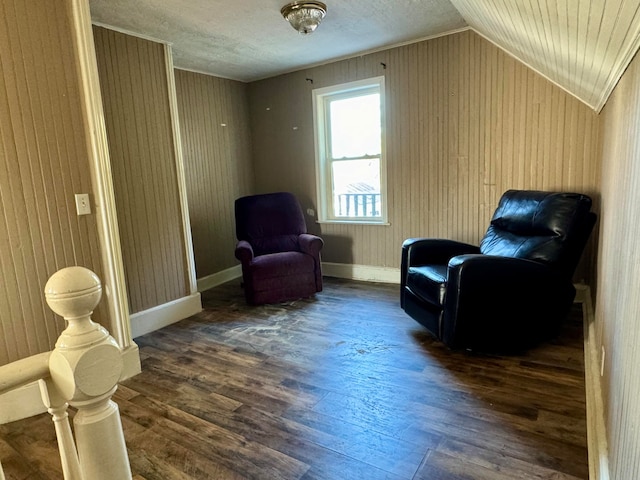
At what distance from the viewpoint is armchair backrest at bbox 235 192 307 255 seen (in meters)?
4.14

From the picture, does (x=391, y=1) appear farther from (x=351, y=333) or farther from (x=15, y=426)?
(x=15, y=426)

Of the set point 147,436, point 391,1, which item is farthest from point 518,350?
point 391,1

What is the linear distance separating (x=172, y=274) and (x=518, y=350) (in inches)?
110

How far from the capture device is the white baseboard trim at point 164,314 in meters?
3.15

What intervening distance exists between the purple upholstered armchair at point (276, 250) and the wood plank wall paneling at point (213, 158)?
1.68 feet

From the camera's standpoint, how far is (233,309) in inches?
144

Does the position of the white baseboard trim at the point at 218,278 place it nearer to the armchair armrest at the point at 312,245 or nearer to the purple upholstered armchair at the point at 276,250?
the purple upholstered armchair at the point at 276,250

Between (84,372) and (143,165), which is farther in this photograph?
(143,165)

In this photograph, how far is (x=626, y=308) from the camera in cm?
121

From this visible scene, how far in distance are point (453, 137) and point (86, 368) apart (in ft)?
11.9

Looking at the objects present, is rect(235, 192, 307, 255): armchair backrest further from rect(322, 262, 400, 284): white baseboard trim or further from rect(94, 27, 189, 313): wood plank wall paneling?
rect(94, 27, 189, 313): wood plank wall paneling

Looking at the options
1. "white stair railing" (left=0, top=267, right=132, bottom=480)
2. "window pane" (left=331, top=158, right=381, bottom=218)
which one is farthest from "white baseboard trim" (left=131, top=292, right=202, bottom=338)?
"white stair railing" (left=0, top=267, right=132, bottom=480)

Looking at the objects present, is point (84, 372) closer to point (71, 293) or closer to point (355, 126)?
point (71, 293)

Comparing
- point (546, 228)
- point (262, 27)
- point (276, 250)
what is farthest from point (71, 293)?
point (276, 250)
